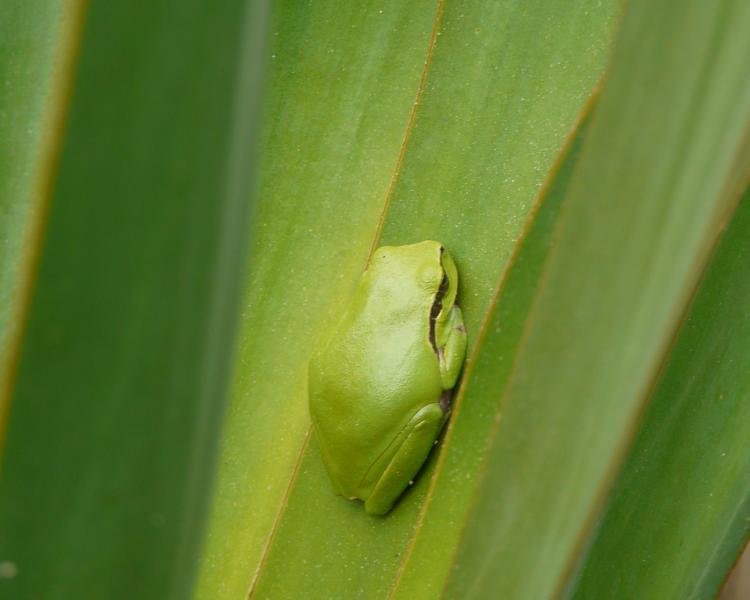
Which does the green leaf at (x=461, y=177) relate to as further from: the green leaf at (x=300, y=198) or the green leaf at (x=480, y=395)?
the green leaf at (x=480, y=395)

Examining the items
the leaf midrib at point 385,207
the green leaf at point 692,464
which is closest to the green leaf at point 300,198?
the leaf midrib at point 385,207

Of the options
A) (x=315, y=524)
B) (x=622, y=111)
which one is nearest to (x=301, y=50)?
(x=315, y=524)

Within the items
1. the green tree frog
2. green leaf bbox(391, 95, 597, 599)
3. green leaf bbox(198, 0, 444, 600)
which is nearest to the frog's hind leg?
the green tree frog

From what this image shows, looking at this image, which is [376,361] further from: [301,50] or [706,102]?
[706,102]

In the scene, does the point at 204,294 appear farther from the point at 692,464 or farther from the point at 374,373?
the point at 374,373

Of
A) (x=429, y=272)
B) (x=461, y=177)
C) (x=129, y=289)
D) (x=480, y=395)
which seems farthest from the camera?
(x=429, y=272)

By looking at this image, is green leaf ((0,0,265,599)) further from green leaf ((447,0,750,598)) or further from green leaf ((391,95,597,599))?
green leaf ((391,95,597,599))

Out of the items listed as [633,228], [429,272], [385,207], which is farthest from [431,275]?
[633,228]

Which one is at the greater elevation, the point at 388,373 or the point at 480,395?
the point at 480,395
